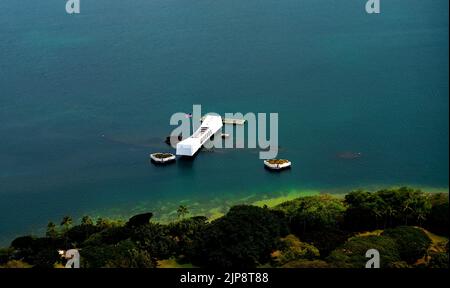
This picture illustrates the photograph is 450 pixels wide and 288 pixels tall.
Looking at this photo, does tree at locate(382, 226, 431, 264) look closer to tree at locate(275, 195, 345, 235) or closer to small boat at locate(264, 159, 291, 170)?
tree at locate(275, 195, 345, 235)

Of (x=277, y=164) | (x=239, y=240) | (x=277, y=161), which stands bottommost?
(x=239, y=240)

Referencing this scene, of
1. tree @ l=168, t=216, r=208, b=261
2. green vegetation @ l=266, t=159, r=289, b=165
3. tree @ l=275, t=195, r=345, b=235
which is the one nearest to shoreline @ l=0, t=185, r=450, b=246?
green vegetation @ l=266, t=159, r=289, b=165

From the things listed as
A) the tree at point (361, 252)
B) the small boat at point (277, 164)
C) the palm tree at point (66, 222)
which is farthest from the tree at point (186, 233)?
the small boat at point (277, 164)

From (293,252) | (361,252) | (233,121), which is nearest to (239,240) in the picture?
(293,252)

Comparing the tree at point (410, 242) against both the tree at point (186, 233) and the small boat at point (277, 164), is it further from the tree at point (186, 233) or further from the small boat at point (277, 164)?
the small boat at point (277, 164)

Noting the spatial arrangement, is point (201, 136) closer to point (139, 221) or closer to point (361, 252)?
point (139, 221)

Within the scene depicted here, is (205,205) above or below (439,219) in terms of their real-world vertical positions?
below

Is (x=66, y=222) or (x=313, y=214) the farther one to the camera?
(x=66, y=222)
